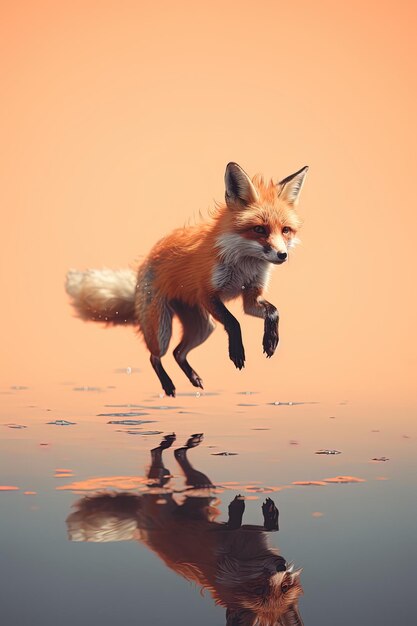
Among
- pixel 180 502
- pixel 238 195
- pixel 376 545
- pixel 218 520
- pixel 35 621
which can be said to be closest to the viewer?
pixel 35 621

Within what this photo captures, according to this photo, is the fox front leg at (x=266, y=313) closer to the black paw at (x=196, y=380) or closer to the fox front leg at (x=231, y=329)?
the fox front leg at (x=231, y=329)

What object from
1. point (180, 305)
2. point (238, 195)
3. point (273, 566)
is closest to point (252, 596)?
point (273, 566)

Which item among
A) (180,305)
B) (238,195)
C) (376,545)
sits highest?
(238,195)

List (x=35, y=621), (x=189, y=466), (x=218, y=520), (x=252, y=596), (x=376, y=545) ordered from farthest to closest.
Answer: (x=189, y=466), (x=218, y=520), (x=376, y=545), (x=252, y=596), (x=35, y=621)

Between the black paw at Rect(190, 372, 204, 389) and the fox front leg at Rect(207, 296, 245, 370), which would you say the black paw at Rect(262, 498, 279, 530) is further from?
the black paw at Rect(190, 372, 204, 389)

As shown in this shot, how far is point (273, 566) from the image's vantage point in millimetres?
2783

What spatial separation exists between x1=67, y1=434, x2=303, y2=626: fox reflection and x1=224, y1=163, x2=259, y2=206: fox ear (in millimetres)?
2577

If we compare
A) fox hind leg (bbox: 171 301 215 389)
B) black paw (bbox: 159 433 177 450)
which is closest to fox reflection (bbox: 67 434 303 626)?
black paw (bbox: 159 433 177 450)

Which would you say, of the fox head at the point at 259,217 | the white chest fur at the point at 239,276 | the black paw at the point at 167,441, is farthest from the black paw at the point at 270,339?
the black paw at the point at 167,441

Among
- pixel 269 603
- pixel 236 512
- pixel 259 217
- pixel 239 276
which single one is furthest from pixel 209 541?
pixel 239 276

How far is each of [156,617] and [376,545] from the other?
108 cm

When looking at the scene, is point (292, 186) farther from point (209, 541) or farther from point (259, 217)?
point (209, 541)

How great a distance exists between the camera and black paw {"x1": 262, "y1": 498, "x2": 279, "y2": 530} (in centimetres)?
328

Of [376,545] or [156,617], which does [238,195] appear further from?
[156,617]
